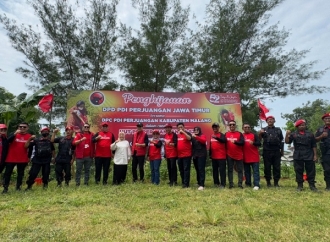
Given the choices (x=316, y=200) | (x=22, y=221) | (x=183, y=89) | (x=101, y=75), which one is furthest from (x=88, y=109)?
(x=316, y=200)

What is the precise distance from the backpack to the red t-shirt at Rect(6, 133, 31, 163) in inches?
10.8

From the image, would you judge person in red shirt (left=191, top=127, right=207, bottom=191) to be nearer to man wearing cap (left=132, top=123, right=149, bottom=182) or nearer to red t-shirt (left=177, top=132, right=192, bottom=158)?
red t-shirt (left=177, top=132, right=192, bottom=158)

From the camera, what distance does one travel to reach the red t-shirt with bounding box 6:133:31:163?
243 inches

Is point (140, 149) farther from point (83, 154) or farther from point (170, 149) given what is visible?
point (83, 154)

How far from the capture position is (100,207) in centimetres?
451

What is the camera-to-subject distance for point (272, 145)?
258 inches

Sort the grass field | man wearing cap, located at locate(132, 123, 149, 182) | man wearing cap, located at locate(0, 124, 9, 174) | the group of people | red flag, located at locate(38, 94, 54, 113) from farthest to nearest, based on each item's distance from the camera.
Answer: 1. red flag, located at locate(38, 94, 54, 113)
2. man wearing cap, located at locate(132, 123, 149, 182)
3. the group of people
4. man wearing cap, located at locate(0, 124, 9, 174)
5. the grass field

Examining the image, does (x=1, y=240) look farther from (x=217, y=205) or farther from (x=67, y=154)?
(x=67, y=154)

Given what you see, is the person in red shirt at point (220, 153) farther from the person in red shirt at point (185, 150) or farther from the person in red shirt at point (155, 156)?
the person in red shirt at point (155, 156)

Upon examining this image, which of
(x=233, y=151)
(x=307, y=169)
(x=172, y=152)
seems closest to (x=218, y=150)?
(x=233, y=151)

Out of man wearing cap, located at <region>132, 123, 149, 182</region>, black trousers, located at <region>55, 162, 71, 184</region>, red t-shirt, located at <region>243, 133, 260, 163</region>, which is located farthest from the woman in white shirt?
red t-shirt, located at <region>243, 133, 260, 163</region>

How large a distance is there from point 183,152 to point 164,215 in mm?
2681

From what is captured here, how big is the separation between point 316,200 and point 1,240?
4919 millimetres

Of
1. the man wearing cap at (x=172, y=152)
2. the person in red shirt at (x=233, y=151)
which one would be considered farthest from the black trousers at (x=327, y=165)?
the man wearing cap at (x=172, y=152)
